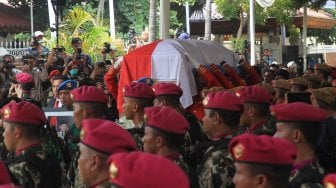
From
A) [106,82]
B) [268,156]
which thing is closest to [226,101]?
[268,156]

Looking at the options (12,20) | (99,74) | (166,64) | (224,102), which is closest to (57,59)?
(99,74)

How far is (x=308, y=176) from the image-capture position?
368 cm

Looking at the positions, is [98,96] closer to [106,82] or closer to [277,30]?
[106,82]

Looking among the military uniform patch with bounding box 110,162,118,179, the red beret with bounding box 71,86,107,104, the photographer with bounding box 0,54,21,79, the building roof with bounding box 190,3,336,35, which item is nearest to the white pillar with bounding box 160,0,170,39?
the photographer with bounding box 0,54,21,79

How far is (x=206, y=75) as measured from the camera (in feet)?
27.7

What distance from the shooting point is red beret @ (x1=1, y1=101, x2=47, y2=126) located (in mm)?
4363

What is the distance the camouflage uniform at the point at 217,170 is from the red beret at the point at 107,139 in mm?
947

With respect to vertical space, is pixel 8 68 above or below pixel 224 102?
above

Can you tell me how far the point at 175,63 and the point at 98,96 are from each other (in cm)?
335

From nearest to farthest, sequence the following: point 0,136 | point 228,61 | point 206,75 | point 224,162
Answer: point 224,162, point 0,136, point 206,75, point 228,61

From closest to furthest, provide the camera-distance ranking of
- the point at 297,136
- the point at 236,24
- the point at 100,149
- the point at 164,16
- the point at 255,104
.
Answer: the point at 100,149 → the point at 297,136 → the point at 255,104 → the point at 164,16 → the point at 236,24

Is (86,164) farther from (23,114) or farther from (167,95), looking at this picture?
(167,95)


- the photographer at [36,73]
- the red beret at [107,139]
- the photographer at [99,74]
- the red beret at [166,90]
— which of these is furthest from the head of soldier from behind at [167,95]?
the photographer at [36,73]

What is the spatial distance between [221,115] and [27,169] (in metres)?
1.46
